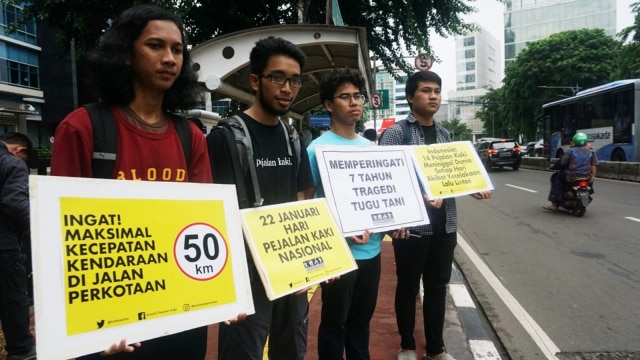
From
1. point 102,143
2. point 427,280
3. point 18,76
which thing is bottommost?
point 427,280

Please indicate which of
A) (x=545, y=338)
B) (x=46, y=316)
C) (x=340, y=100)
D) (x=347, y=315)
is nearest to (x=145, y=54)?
(x=46, y=316)

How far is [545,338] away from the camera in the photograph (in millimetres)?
3475

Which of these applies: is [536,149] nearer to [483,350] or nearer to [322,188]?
[483,350]

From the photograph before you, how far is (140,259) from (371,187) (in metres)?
1.42

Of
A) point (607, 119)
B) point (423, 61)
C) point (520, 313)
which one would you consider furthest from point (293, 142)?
point (607, 119)

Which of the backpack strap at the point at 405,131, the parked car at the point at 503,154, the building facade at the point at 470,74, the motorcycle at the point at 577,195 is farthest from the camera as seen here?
the building facade at the point at 470,74

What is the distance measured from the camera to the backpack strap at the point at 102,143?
147 centimetres

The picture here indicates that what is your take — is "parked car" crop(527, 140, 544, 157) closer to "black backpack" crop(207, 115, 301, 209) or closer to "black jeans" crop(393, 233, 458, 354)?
"black jeans" crop(393, 233, 458, 354)

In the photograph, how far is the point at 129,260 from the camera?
4.73 ft

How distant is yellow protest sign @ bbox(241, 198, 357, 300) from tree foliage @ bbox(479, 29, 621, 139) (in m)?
38.0

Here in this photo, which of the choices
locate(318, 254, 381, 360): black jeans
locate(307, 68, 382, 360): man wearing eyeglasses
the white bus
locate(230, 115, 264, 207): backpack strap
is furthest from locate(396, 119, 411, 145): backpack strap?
the white bus

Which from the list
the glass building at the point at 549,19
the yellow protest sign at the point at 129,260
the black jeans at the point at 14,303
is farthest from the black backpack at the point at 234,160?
the glass building at the point at 549,19

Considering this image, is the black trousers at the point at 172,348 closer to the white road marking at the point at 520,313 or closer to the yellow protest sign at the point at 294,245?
the yellow protest sign at the point at 294,245

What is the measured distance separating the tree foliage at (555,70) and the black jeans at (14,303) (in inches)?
1513
